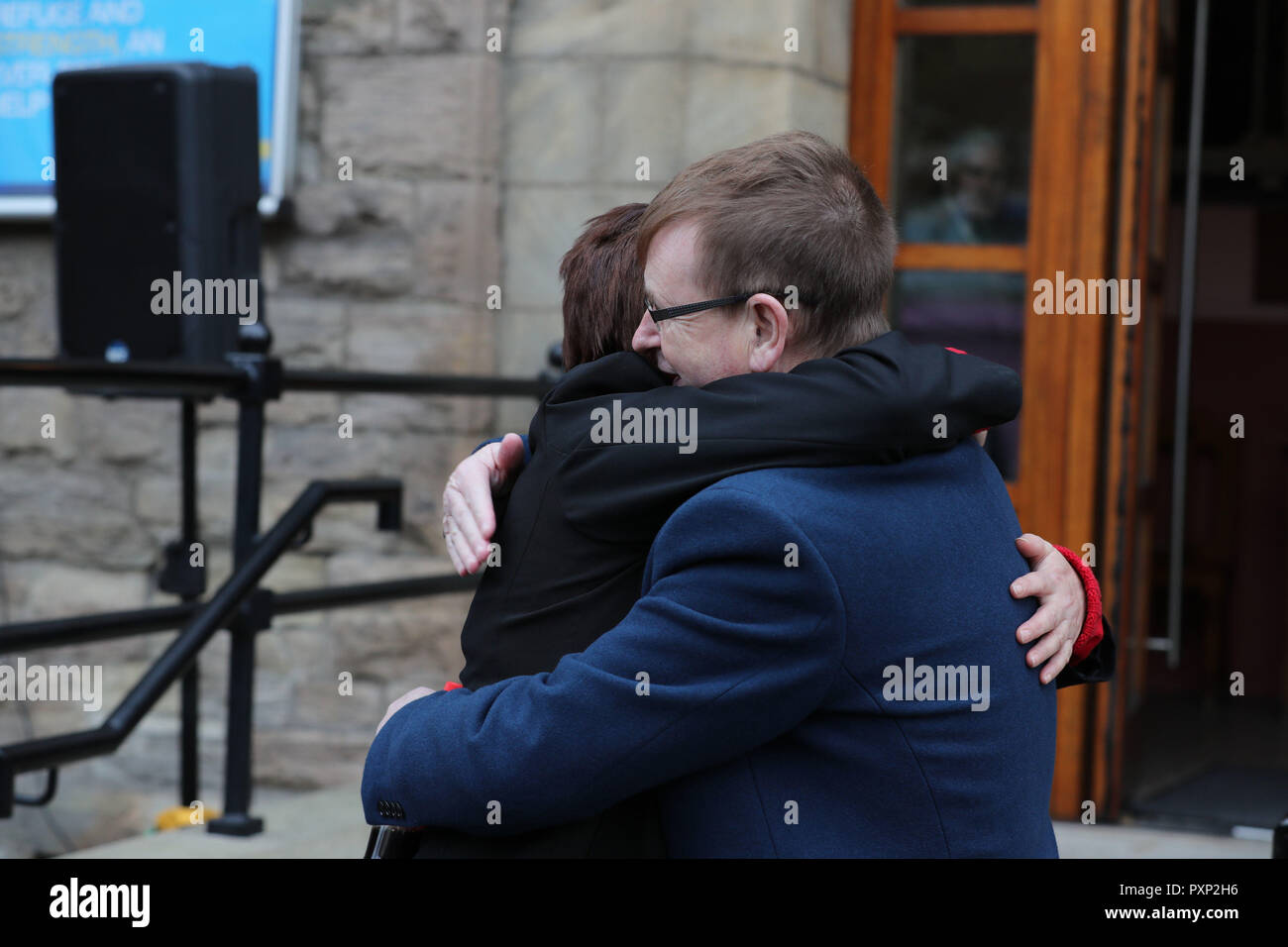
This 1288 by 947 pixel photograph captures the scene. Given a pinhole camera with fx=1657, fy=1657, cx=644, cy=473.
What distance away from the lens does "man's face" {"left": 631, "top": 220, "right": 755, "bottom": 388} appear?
1.34 metres

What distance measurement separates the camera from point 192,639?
9.61ft

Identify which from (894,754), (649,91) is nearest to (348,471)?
(649,91)

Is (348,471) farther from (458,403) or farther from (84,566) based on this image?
(84,566)

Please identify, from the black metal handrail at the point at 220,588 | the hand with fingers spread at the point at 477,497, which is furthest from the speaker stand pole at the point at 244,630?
the hand with fingers spread at the point at 477,497

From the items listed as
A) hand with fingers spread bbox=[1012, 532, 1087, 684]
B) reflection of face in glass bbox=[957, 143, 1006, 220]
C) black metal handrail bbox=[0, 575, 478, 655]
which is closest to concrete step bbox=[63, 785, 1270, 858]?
black metal handrail bbox=[0, 575, 478, 655]

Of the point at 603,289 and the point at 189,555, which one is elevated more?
the point at 603,289

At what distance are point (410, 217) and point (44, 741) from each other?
187 centimetres

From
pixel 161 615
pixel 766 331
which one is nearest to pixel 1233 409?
pixel 161 615

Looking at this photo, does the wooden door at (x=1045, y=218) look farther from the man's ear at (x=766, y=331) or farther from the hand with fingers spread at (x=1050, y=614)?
the man's ear at (x=766, y=331)

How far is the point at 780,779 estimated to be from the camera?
4.12 feet

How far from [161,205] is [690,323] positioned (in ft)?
7.84

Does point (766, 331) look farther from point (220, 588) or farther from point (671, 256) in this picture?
point (220, 588)

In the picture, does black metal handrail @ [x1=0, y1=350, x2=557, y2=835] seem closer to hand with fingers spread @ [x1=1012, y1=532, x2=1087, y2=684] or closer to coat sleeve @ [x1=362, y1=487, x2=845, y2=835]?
coat sleeve @ [x1=362, y1=487, x2=845, y2=835]
